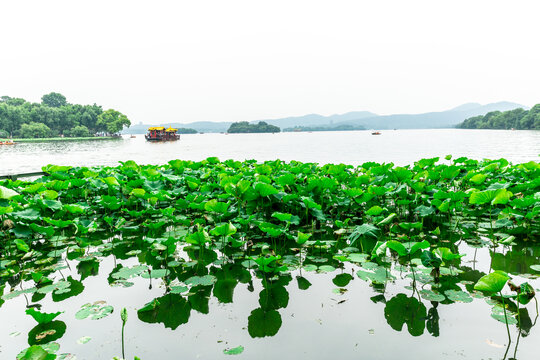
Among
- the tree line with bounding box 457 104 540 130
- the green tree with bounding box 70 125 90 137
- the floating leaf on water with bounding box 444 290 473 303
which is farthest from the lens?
the tree line with bounding box 457 104 540 130

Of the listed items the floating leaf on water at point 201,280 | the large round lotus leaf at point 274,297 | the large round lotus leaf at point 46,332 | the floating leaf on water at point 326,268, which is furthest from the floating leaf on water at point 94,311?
the floating leaf on water at point 326,268

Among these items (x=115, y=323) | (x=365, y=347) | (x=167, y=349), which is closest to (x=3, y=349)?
(x=115, y=323)

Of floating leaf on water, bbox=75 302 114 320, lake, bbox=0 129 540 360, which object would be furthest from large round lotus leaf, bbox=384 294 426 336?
floating leaf on water, bbox=75 302 114 320

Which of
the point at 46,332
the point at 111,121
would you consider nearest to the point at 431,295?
the point at 46,332

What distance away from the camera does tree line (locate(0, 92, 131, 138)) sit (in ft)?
208

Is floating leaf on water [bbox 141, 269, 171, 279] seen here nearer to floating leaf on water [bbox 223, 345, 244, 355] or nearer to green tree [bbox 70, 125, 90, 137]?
floating leaf on water [bbox 223, 345, 244, 355]

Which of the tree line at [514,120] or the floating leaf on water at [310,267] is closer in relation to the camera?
the floating leaf on water at [310,267]

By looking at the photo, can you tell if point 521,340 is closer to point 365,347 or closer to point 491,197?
point 365,347

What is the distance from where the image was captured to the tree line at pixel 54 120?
63.4 metres

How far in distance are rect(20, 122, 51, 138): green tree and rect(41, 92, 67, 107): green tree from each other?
41.6 metres

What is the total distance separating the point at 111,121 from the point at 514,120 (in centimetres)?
10713

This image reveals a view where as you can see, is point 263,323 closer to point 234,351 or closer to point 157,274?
point 234,351

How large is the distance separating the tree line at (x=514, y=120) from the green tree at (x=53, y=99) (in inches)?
5153

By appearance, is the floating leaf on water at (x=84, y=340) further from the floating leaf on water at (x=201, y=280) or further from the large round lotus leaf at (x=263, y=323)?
the large round lotus leaf at (x=263, y=323)
